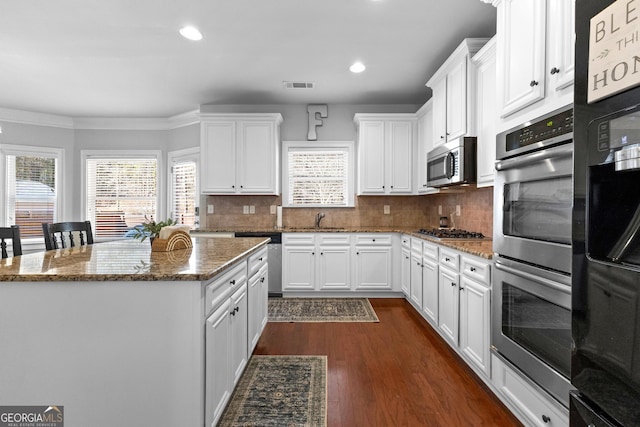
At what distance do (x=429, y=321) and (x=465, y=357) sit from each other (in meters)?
0.82

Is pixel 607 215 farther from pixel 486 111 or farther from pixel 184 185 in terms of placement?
pixel 184 185

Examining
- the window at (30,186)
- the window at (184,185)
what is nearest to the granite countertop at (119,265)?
the window at (184,185)

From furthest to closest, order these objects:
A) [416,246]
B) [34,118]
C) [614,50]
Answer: [34,118]
[416,246]
[614,50]

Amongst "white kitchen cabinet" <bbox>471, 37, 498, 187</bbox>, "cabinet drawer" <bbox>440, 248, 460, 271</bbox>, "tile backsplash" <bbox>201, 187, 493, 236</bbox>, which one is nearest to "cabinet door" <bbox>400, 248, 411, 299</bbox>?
"tile backsplash" <bbox>201, 187, 493, 236</bbox>

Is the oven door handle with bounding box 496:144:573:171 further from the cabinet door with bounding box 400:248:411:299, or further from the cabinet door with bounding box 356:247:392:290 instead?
the cabinet door with bounding box 356:247:392:290

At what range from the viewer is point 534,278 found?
1539mm

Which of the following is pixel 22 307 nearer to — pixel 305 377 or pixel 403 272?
pixel 305 377

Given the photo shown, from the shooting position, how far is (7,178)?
16.5 feet

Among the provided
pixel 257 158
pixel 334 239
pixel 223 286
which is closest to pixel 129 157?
pixel 257 158

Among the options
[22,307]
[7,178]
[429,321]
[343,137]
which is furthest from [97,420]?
[7,178]

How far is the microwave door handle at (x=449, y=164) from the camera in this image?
2928mm

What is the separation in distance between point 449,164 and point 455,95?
64 centimetres

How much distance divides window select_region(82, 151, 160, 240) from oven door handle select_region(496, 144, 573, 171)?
206 inches

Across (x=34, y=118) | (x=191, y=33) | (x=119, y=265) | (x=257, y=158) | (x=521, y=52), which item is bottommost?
(x=119, y=265)
